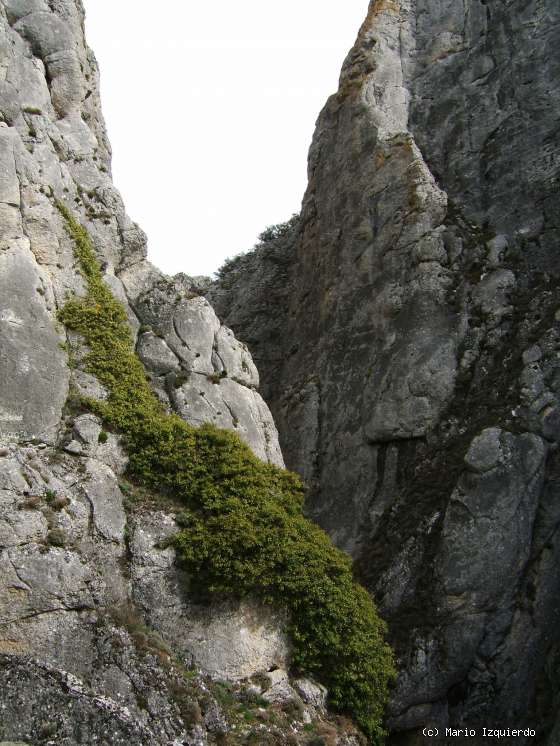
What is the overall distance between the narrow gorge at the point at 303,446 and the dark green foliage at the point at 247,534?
2.6 inches

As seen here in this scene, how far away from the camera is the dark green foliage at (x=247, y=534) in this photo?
1786 centimetres

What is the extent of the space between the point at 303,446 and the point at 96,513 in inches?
442

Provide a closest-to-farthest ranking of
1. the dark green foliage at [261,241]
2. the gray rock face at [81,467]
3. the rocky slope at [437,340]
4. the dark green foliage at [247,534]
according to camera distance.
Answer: the gray rock face at [81,467]
the dark green foliage at [247,534]
the rocky slope at [437,340]
the dark green foliage at [261,241]

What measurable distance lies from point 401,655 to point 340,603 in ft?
8.26

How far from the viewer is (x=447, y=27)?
3391cm

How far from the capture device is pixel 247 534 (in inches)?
707

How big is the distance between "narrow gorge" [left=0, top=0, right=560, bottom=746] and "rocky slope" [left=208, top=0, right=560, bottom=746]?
0.28 feet

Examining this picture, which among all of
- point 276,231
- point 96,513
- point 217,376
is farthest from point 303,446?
point 276,231

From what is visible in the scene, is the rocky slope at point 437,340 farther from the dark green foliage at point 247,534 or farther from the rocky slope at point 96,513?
the rocky slope at point 96,513

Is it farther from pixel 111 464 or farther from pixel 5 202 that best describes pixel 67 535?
pixel 5 202

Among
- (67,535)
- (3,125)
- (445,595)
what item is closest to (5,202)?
(3,125)

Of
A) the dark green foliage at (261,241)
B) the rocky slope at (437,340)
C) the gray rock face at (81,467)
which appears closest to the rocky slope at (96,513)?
the gray rock face at (81,467)

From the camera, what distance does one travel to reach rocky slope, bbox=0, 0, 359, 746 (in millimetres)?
14828

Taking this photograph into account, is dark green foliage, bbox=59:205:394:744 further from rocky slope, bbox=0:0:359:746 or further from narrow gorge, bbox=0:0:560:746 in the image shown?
rocky slope, bbox=0:0:359:746
